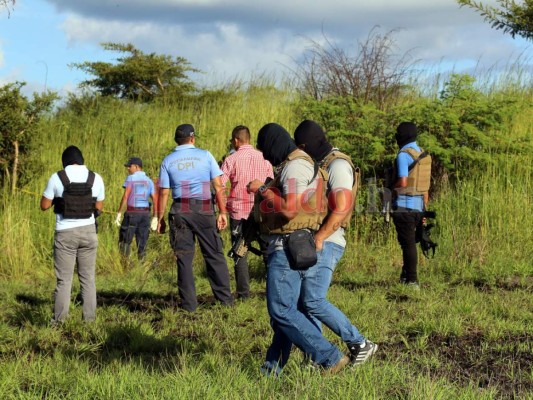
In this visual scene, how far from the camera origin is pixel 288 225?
4836 millimetres

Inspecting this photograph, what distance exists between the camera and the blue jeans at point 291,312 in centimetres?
487

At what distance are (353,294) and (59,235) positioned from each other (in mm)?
3424

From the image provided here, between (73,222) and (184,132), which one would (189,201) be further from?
(73,222)

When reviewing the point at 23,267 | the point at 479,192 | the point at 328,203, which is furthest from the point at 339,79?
the point at 328,203

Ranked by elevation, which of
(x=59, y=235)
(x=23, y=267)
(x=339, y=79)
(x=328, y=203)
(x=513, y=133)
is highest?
(x=339, y=79)

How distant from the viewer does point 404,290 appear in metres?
8.85

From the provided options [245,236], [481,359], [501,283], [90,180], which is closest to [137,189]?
[90,180]

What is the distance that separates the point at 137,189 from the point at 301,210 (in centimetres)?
800

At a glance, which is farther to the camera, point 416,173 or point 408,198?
point 408,198

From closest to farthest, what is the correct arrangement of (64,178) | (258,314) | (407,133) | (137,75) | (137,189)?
(64,178), (258,314), (407,133), (137,189), (137,75)

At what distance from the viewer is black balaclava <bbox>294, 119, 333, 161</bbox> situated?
520 cm

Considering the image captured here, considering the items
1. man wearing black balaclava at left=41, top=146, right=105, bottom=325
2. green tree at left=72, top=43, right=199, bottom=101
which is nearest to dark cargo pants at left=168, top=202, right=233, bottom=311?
man wearing black balaclava at left=41, top=146, right=105, bottom=325

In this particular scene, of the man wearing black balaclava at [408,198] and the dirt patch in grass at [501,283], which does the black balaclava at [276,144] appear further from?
the dirt patch in grass at [501,283]

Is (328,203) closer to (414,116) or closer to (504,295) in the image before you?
(504,295)
